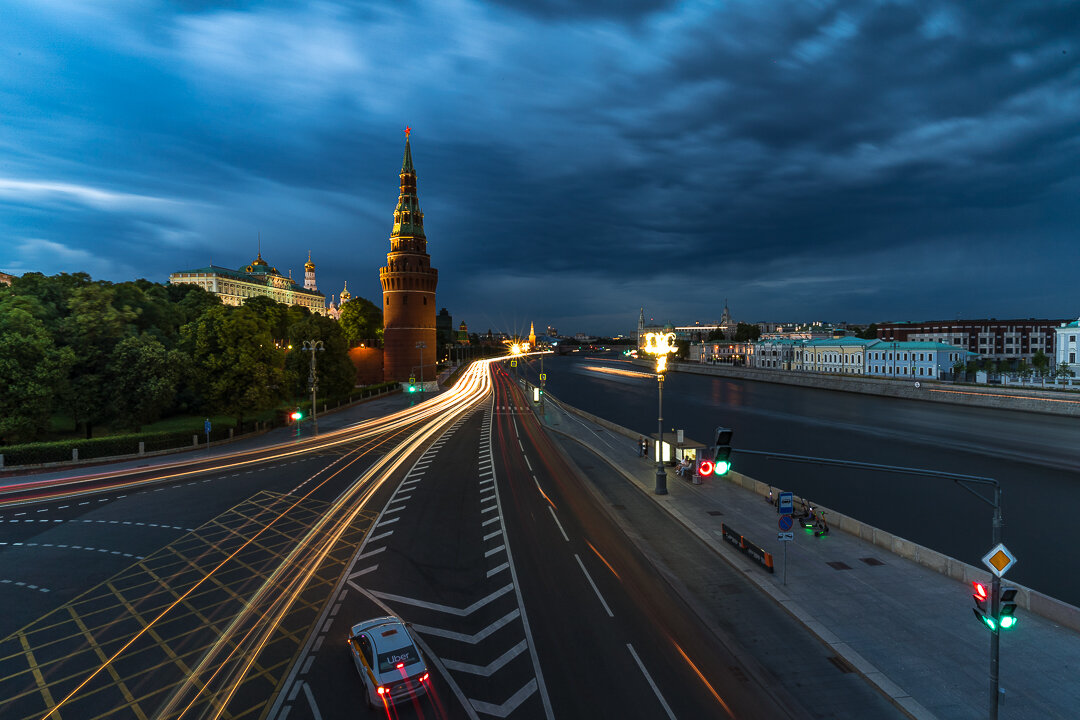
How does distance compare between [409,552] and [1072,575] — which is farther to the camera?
[1072,575]

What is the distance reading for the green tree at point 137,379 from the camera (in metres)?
Answer: 37.2

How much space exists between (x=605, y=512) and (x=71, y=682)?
19052 mm

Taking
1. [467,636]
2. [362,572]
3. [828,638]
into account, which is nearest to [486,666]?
[467,636]

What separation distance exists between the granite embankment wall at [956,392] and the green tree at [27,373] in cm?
12353

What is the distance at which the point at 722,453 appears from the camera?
48.4 feet

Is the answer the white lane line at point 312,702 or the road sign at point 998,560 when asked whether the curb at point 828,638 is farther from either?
the white lane line at point 312,702

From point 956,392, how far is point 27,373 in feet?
425

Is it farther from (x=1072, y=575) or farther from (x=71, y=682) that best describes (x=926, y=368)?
(x=71, y=682)

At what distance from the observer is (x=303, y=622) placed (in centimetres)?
1366

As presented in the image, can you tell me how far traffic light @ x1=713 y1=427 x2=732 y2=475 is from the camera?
1470cm

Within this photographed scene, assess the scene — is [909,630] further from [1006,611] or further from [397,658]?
[397,658]

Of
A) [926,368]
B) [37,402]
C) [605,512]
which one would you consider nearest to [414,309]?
[37,402]

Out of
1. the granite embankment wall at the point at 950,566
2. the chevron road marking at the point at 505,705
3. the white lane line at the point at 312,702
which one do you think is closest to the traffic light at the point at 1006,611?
the granite embankment wall at the point at 950,566

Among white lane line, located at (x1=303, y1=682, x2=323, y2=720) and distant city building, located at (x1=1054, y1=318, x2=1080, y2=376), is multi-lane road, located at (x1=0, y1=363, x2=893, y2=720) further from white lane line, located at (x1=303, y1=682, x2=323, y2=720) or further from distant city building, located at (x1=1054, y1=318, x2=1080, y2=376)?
distant city building, located at (x1=1054, y1=318, x2=1080, y2=376)
